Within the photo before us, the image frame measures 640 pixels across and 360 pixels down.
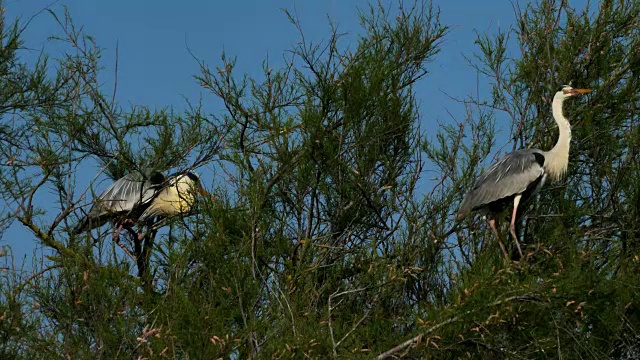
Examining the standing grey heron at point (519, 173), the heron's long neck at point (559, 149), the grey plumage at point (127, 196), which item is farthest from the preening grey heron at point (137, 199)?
the heron's long neck at point (559, 149)

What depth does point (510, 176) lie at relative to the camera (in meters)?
8.49

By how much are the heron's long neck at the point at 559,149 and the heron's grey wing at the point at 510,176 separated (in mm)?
71

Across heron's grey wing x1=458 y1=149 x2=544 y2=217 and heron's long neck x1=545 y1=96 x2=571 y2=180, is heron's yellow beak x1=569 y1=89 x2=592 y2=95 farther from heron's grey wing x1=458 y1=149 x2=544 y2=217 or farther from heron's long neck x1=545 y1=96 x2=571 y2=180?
heron's grey wing x1=458 y1=149 x2=544 y2=217

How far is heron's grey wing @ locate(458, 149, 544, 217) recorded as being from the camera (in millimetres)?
8430

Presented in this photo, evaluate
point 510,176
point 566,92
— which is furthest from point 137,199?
point 566,92

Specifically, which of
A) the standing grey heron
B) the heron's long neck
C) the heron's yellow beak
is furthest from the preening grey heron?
the heron's yellow beak

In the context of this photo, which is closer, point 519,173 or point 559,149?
point 559,149

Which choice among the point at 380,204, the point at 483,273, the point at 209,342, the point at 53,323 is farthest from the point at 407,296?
the point at 53,323

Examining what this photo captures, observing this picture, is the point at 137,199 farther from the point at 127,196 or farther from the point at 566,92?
the point at 566,92

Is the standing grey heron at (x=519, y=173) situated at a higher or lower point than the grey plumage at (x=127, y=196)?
lower

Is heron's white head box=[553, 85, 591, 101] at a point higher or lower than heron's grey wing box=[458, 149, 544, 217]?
higher

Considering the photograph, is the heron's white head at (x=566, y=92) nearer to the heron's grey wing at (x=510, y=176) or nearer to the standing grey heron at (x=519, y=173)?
the standing grey heron at (x=519, y=173)

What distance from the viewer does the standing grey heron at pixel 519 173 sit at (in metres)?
8.33

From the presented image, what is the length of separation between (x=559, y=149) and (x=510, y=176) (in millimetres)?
404
